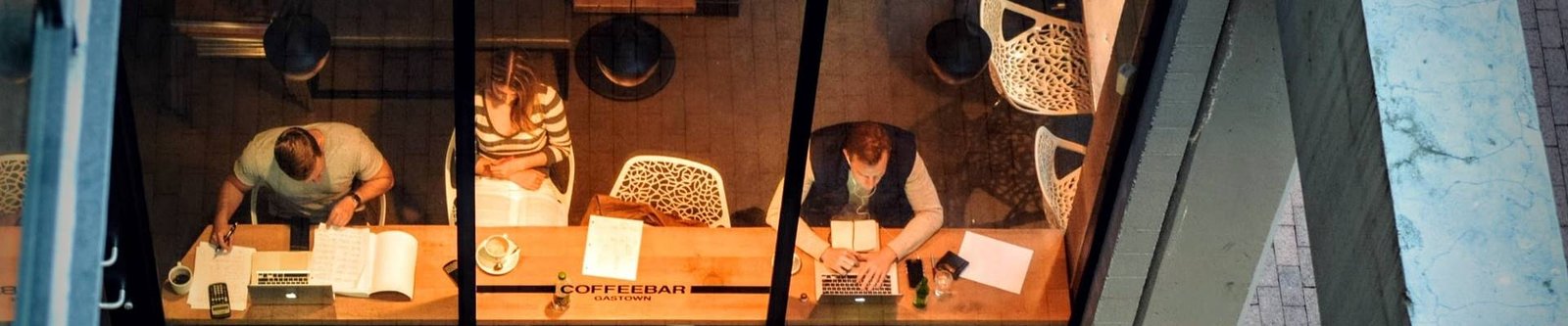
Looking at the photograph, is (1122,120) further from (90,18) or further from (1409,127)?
(90,18)

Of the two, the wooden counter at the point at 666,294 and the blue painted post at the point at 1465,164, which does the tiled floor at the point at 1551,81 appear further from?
the blue painted post at the point at 1465,164

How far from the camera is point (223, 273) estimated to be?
503 centimetres

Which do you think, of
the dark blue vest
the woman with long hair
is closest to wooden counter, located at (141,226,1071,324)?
the dark blue vest

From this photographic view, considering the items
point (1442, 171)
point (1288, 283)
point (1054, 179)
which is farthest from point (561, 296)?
point (1288, 283)

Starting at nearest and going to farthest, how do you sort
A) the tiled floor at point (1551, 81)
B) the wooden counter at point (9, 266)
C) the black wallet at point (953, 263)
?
the wooden counter at point (9, 266) → the black wallet at point (953, 263) → the tiled floor at point (1551, 81)

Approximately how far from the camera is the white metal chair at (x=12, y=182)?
227 centimetres

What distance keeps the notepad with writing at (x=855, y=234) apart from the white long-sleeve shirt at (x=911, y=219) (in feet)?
0.15

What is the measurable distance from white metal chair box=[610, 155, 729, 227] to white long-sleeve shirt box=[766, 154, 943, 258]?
16 cm

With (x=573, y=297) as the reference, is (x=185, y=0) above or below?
above

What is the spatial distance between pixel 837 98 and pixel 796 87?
4.6 inches

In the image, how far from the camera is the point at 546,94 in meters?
4.79

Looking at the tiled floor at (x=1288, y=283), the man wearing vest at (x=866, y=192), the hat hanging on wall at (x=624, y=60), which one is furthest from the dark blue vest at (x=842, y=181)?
the tiled floor at (x=1288, y=283)

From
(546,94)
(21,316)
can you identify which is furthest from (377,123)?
(21,316)

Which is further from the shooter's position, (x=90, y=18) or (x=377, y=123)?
(x=377, y=123)
